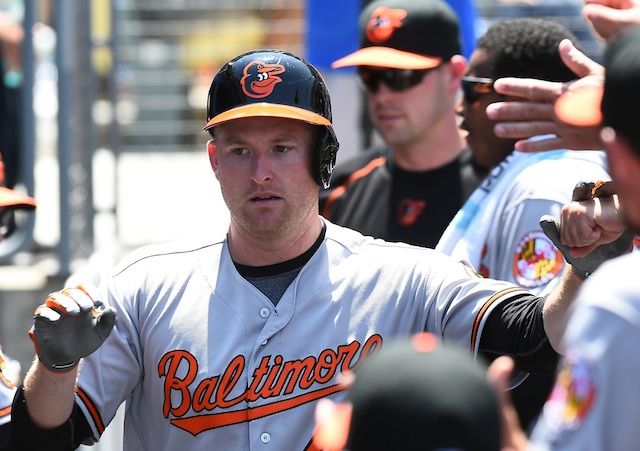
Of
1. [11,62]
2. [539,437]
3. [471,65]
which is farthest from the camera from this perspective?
[11,62]

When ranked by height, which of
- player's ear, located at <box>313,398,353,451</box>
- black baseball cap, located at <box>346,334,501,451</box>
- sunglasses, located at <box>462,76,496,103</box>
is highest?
sunglasses, located at <box>462,76,496,103</box>

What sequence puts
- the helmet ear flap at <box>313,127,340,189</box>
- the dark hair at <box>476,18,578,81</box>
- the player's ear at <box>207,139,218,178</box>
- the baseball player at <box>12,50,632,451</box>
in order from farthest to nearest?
the dark hair at <box>476,18,578,81</box>, the player's ear at <box>207,139,218,178</box>, the helmet ear flap at <box>313,127,340,189</box>, the baseball player at <box>12,50,632,451</box>

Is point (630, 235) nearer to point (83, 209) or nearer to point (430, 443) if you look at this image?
point (430, 443)

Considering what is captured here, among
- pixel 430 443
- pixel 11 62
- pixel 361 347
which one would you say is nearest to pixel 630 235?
pixel 361 347

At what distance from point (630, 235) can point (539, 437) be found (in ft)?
3.55

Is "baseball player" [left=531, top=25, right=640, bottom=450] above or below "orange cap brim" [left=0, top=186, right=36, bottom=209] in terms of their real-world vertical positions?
above

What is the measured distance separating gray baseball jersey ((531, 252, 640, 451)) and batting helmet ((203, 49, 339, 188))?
1467 mm

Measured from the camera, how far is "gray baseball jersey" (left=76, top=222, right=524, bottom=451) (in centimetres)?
275

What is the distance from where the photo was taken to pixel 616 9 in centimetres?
258

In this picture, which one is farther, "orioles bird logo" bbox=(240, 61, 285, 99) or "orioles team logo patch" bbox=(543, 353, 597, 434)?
"orioles bird logo" bbox=(240, 61, 285, 99)

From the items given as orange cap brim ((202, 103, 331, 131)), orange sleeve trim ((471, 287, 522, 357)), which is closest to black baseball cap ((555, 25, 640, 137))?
orange sleeve trim ((471, 287, 522, 357))

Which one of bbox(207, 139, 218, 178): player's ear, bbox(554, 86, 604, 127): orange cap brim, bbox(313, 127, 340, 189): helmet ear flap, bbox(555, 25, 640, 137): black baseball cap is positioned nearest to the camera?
bbox(555, 25, 640, 137): black baseball cap

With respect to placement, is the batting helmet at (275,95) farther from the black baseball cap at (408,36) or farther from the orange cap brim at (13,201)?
the black baseball cap at (408,36)

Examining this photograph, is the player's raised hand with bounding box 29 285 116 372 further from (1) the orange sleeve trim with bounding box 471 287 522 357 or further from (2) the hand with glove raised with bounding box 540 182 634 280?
(2) the hand with glove raised with bounding box 540 182 634 280
